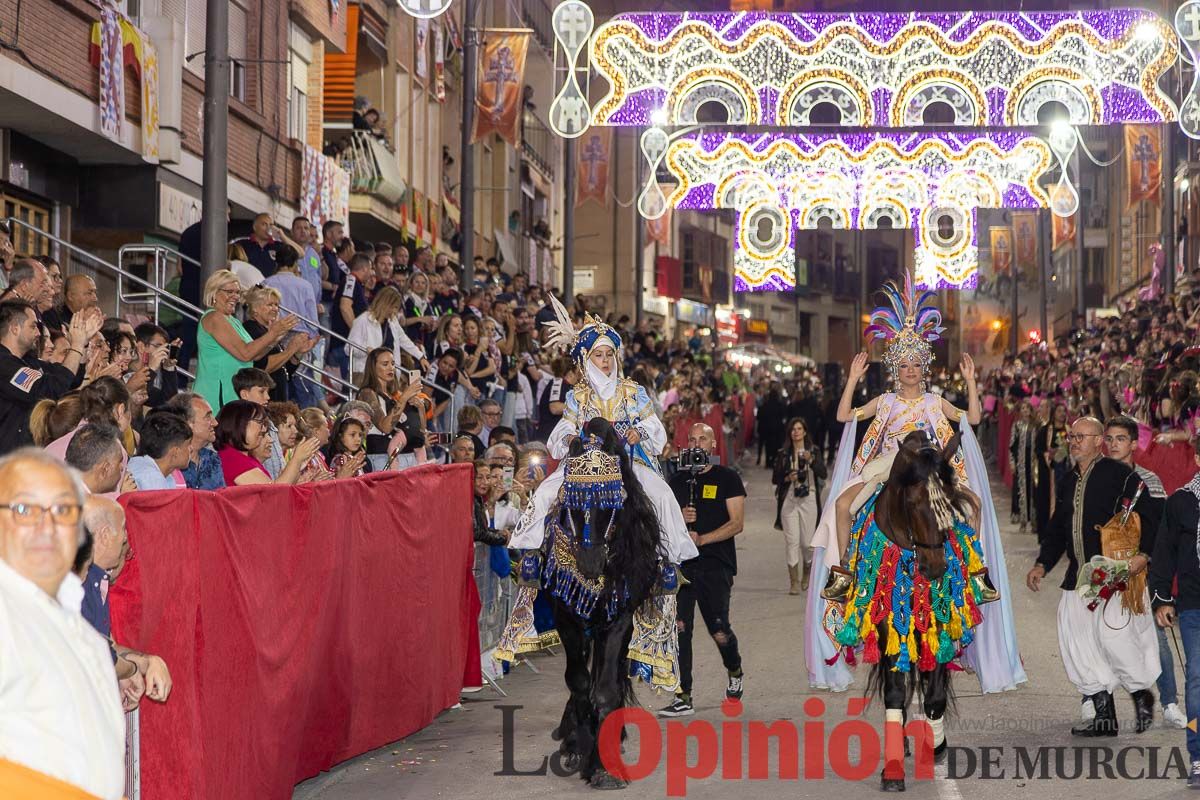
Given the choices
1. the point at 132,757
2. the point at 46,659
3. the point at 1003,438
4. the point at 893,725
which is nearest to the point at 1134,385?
the point at 893,725

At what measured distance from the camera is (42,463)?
3.69 meters

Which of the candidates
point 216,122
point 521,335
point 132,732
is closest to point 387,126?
point 521,335

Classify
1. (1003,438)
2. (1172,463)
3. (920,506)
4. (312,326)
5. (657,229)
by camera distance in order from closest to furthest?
1. (920,506)
2. (1172,463)
3. (312,326)
4. (1003,438)
5. (657,229)

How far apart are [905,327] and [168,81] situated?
1092 centimetres

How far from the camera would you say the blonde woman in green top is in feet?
39.7

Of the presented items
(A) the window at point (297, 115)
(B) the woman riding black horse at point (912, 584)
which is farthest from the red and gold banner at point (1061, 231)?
(B) the woman riding black horse at point (912, 584)

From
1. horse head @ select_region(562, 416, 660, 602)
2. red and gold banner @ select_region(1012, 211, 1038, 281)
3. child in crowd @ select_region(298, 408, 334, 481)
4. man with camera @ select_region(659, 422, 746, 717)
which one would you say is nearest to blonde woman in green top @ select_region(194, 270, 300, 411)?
child in crowd @ select_region(298, 408, 334, 481)

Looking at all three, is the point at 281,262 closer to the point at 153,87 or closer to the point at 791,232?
the point at 153,87

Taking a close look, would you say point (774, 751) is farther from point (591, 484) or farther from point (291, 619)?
point (291, 619)

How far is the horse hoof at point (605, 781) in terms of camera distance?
8.85 metres

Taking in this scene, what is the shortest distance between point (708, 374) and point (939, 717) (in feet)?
109

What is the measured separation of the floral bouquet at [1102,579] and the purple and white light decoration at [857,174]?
93.5 feet

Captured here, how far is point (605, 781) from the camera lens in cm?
885

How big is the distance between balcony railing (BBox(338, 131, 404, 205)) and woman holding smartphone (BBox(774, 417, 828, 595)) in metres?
11.2
